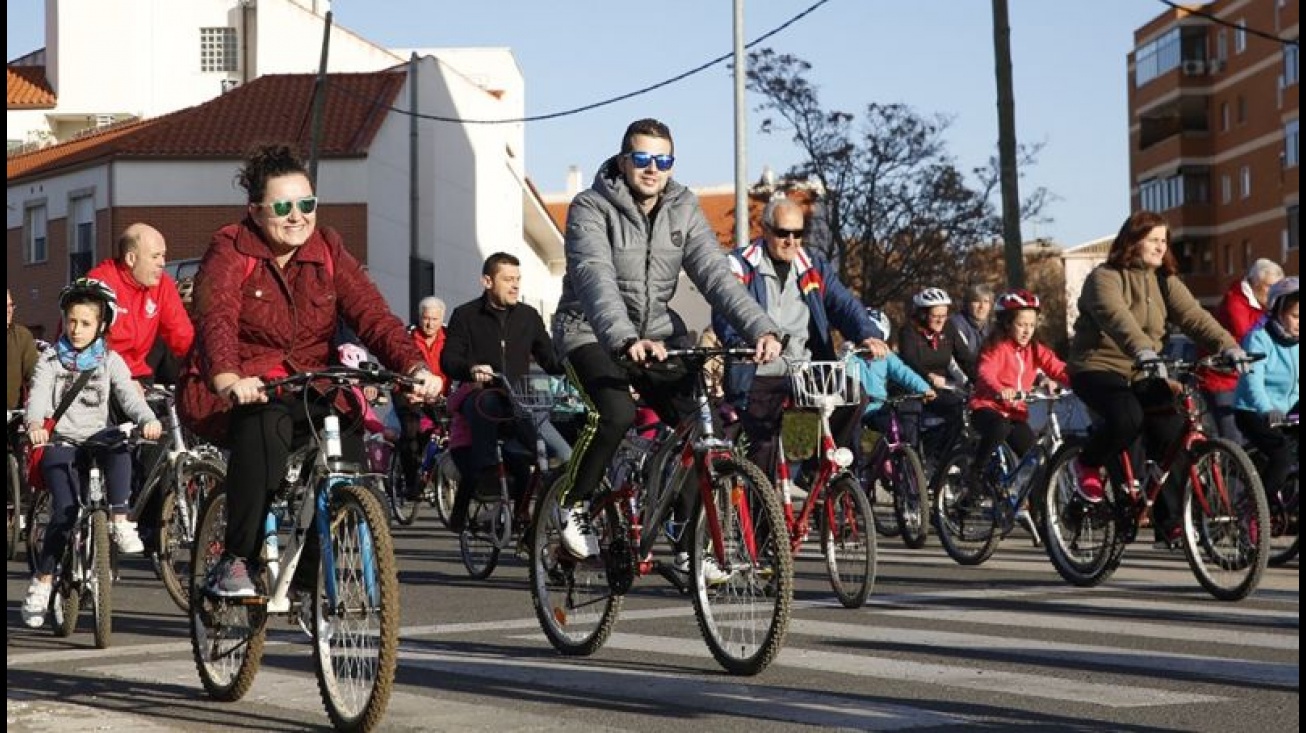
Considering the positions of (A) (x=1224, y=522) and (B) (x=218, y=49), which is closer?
(A) (x=1224, y=522)

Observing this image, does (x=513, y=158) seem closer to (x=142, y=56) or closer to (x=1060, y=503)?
(x=142, y=56)

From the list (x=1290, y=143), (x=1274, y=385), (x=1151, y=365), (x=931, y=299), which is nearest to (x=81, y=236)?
(x=1290, y=143)

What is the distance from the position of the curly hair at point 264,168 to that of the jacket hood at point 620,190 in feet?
4.79

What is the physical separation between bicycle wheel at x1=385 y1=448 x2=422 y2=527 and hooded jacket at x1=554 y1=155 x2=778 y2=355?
11133 millimetres

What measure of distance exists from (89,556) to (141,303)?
7.01ft

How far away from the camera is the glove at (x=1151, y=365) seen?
11.7 metres

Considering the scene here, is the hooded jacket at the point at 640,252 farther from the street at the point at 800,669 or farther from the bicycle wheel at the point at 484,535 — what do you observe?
the bicycle wheel at the point at 484,535

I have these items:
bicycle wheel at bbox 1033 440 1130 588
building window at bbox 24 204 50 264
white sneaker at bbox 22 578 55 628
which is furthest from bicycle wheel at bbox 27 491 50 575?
building window at bbox 24 204 50 264

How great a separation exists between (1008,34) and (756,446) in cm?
1667

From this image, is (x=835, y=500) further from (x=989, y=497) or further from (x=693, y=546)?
(x=989, y=497)

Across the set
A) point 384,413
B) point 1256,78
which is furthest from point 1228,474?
point 1256,78

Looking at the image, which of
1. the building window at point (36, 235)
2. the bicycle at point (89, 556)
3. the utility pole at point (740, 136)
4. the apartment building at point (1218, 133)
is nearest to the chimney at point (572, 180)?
the apartment building at point (1218, 133)

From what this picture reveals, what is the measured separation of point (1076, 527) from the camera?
12.6m

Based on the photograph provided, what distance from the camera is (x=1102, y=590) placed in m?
12.4
